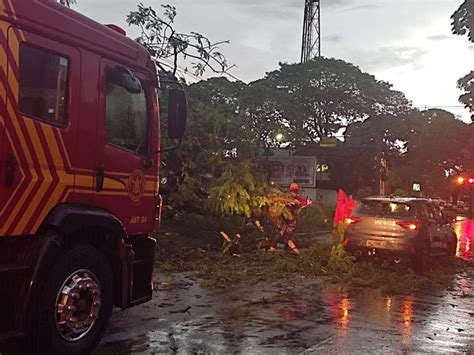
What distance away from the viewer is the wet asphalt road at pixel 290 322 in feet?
21.3

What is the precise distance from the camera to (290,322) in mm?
7703

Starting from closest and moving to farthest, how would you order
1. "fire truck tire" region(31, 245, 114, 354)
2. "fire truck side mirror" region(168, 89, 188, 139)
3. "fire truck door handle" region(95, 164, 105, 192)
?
"fire truck tire" region(31, 245, 114, 354) < "fire truck door handle" region(95, 164, 105, 192) < "fire truck side mirror" region(168, 89, 188, 139)

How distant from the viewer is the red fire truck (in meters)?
4.96

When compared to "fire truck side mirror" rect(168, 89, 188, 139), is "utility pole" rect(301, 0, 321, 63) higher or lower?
higher

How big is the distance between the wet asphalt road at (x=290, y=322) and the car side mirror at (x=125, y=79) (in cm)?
262

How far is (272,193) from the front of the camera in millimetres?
16047

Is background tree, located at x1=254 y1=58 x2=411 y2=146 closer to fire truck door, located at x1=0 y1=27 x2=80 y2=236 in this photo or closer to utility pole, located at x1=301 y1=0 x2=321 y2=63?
utility pole, located at x1=301 y1=0 x2=321 y2=63

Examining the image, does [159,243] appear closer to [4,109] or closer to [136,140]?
[136,140]

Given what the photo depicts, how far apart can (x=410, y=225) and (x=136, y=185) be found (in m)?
7.62

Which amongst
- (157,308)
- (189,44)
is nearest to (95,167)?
(157,308)

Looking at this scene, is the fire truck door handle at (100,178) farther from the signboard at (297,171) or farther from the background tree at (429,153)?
the background tree at (429,153)

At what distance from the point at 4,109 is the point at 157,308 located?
420 centimetres

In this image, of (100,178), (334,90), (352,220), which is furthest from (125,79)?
(334,90)

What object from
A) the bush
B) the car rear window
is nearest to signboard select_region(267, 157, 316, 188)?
the bush
